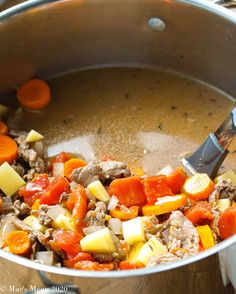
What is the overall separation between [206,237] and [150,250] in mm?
178

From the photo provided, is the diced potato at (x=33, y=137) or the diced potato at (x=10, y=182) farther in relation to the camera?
the diced potato at (x=33, y=137)

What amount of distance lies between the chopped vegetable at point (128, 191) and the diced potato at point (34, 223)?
25cm

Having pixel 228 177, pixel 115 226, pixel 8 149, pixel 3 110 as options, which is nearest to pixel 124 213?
pixel 115 226

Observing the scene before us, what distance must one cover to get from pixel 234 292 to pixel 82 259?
424 millimetres

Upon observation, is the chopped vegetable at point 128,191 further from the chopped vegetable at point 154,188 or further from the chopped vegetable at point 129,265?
the chopped vegetable at point 129,265

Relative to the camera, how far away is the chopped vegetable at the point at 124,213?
200 cm

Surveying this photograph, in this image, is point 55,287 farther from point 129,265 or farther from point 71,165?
point 71,165

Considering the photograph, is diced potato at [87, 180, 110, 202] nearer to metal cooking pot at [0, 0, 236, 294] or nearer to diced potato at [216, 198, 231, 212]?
diced potato at [216, 198, 231, 212]

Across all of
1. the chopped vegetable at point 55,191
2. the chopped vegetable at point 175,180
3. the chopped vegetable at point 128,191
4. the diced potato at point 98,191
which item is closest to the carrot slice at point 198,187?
the chopped vegetable at point 175,180

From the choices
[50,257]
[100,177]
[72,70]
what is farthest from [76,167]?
[72,70]

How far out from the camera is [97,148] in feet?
7.65

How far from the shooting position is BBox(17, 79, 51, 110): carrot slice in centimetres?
247

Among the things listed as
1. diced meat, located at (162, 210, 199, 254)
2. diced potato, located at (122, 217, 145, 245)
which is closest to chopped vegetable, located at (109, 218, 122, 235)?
diced potato, located at (122, 217, 145, 245)

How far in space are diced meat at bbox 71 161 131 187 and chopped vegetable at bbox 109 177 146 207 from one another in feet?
0.15
